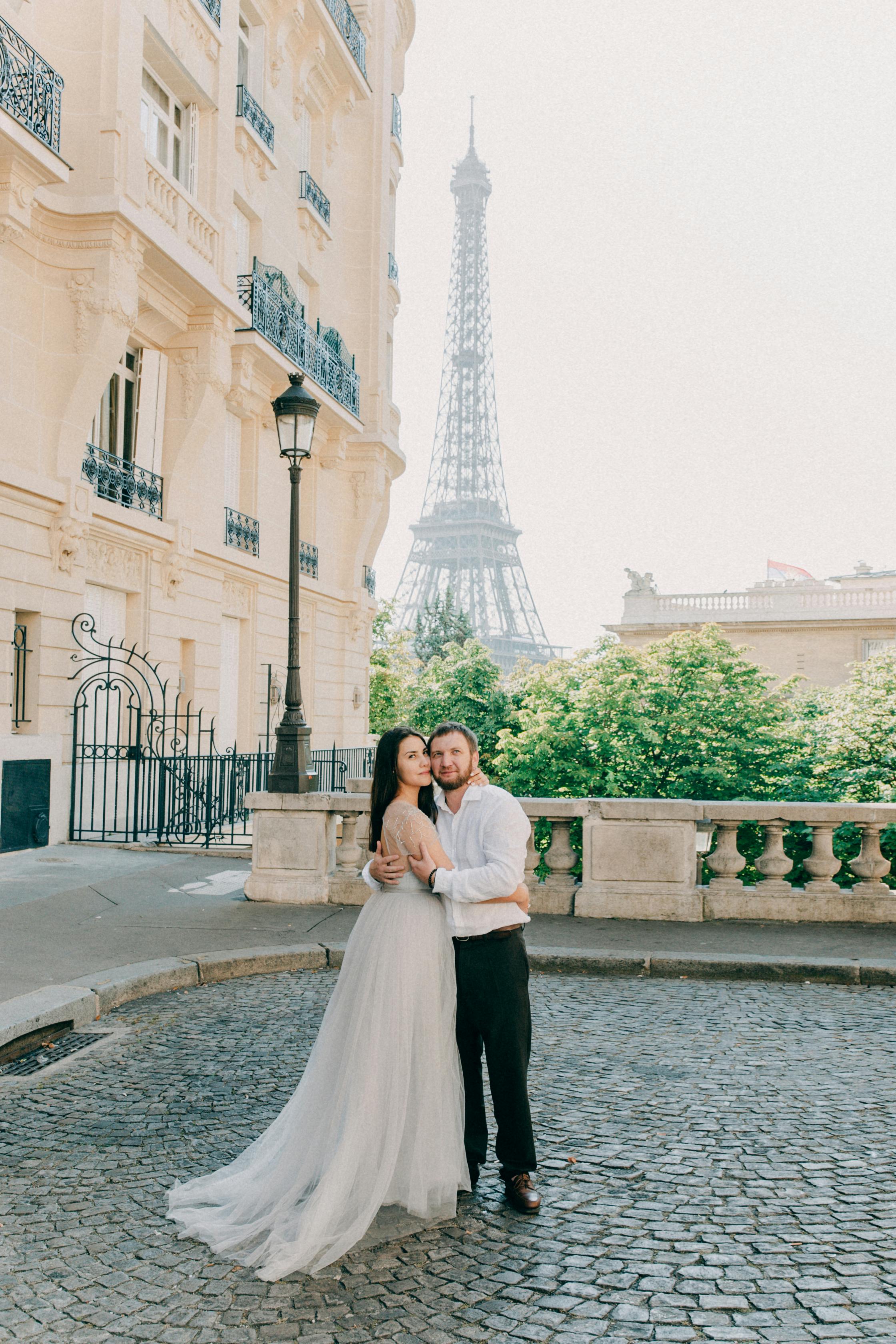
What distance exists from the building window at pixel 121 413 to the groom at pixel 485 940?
11999mm

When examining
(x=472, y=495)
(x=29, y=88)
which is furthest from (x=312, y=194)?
(x=472, y=495)

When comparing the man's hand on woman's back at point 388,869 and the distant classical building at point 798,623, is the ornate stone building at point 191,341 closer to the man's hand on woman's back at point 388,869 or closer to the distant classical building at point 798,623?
the man's hand on woman's back at point 388,869

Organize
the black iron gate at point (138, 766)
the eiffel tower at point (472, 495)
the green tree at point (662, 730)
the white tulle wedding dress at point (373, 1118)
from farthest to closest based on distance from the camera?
Result: the eiffel tower at point (472, 495) < the green tree at point (662, 730) < the black iron gate at point (138, 766) < the white tulle wedding dress at point (373, 1118)

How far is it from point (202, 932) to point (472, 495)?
81931mm

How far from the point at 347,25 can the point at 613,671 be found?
635 inches

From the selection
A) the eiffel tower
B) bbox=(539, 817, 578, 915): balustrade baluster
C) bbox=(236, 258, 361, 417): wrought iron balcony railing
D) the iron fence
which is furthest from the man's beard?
the eiffel tower

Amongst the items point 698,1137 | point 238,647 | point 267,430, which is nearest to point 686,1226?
point 698,1137

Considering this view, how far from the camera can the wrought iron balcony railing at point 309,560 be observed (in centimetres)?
2147

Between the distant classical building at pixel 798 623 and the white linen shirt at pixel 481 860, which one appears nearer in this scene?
the white linen shirt at pixel 481 860

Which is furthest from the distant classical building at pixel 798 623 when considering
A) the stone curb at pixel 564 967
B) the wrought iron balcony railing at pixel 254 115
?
the stone curb at pixel 564 967

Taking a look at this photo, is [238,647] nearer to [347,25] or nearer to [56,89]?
[56,89]

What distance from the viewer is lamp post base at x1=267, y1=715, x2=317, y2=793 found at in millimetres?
8922

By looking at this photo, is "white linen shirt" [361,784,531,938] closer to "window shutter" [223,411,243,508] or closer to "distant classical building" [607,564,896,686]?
"window shutter" [223,411,243,508]

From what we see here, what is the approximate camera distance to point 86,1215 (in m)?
3.34
